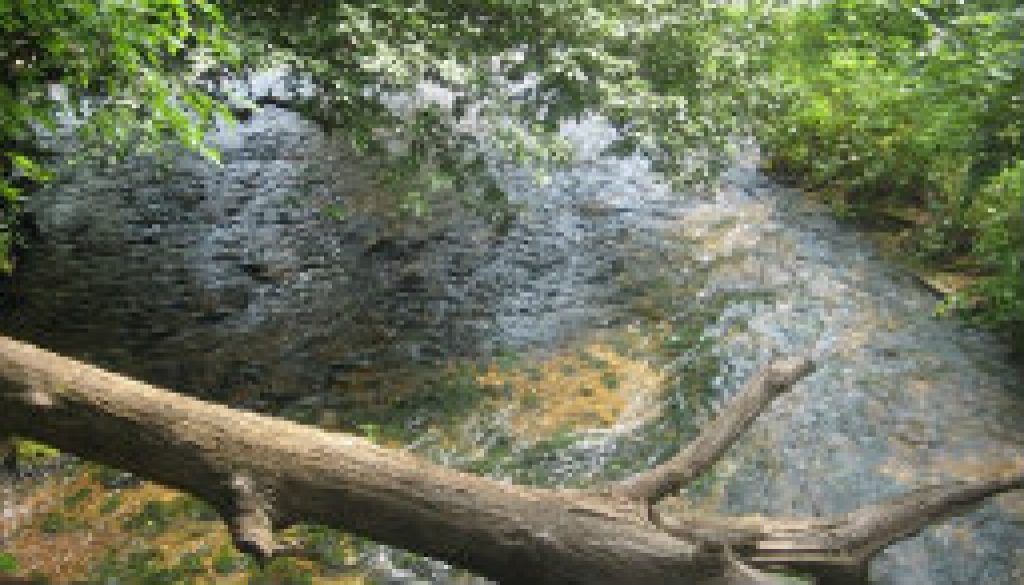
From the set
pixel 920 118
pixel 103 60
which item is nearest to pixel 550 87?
pixel 103 60

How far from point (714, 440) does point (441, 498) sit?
1560 millimetres

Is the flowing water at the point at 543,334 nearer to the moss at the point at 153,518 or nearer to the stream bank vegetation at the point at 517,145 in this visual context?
the moss at the point at 153,518

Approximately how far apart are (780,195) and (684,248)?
276 cm

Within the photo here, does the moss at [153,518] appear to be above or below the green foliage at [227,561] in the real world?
below

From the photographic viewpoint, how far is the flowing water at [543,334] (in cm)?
667

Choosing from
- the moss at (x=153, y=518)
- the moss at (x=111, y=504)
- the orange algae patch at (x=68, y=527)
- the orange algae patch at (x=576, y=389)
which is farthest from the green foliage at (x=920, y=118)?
the moss at (x=111, y=504)

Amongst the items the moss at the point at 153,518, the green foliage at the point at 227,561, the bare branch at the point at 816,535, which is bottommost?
the moss at the point at 153,518

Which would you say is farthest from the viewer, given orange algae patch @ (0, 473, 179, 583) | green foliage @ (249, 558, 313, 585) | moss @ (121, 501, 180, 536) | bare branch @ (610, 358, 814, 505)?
moss @ (121, 501, 180, 536)

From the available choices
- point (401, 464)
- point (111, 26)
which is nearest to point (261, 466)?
point (401, 464)

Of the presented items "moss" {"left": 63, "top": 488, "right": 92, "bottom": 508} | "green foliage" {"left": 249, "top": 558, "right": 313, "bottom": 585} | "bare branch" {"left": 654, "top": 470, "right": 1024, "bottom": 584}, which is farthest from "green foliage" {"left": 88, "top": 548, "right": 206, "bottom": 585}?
"bare branch" {"left": 654, "top": 470, "right": 1024, "bottom": 584}

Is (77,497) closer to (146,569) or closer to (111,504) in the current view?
(111,504)

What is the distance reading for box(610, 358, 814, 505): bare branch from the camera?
4449mm

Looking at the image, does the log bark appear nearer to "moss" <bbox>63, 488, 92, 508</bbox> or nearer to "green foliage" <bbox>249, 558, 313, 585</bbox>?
"green foliage" <bbox>249, 558, 313, 585</bbox>

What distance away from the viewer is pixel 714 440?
15.3 ft
